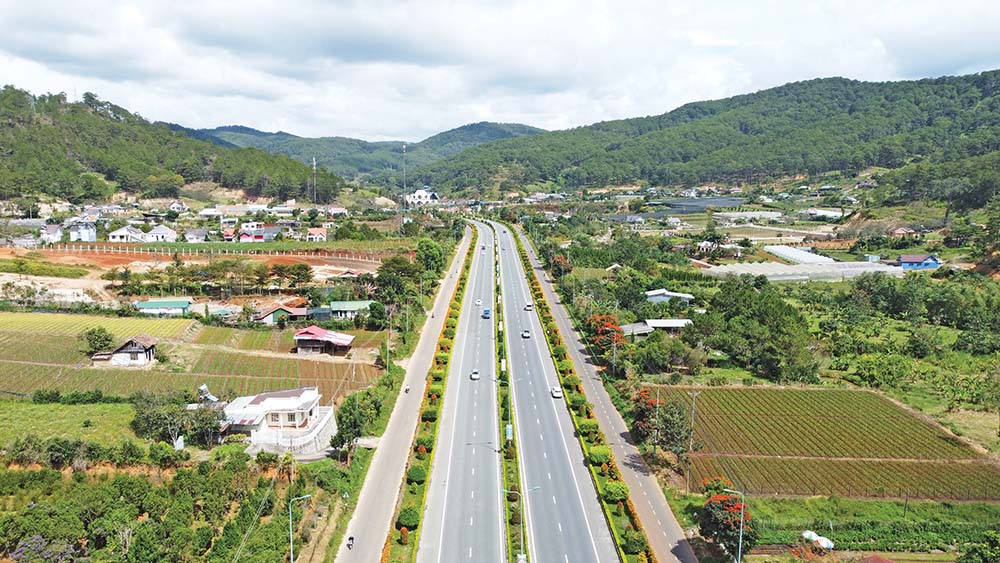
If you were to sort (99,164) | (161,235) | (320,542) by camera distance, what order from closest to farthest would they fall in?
1. (320,542)
2. (161,235)
3. (99,164)

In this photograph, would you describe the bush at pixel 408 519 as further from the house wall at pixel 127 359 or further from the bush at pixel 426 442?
the house wall at pixel 127 359

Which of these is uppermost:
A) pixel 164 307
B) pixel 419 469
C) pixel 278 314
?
pixel 164 307

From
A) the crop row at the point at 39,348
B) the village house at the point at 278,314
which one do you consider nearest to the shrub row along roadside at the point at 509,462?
the village house at the point at 278,314

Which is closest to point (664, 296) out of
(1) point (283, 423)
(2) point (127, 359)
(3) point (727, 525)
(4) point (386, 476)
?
(4) point (386, 476)

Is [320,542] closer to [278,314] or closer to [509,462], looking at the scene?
[509,462]

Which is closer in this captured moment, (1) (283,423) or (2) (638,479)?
(2) (638,479)

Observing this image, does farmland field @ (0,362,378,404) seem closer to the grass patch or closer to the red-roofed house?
the grass patch

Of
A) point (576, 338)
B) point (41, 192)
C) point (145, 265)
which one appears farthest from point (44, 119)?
point (576, 338)
